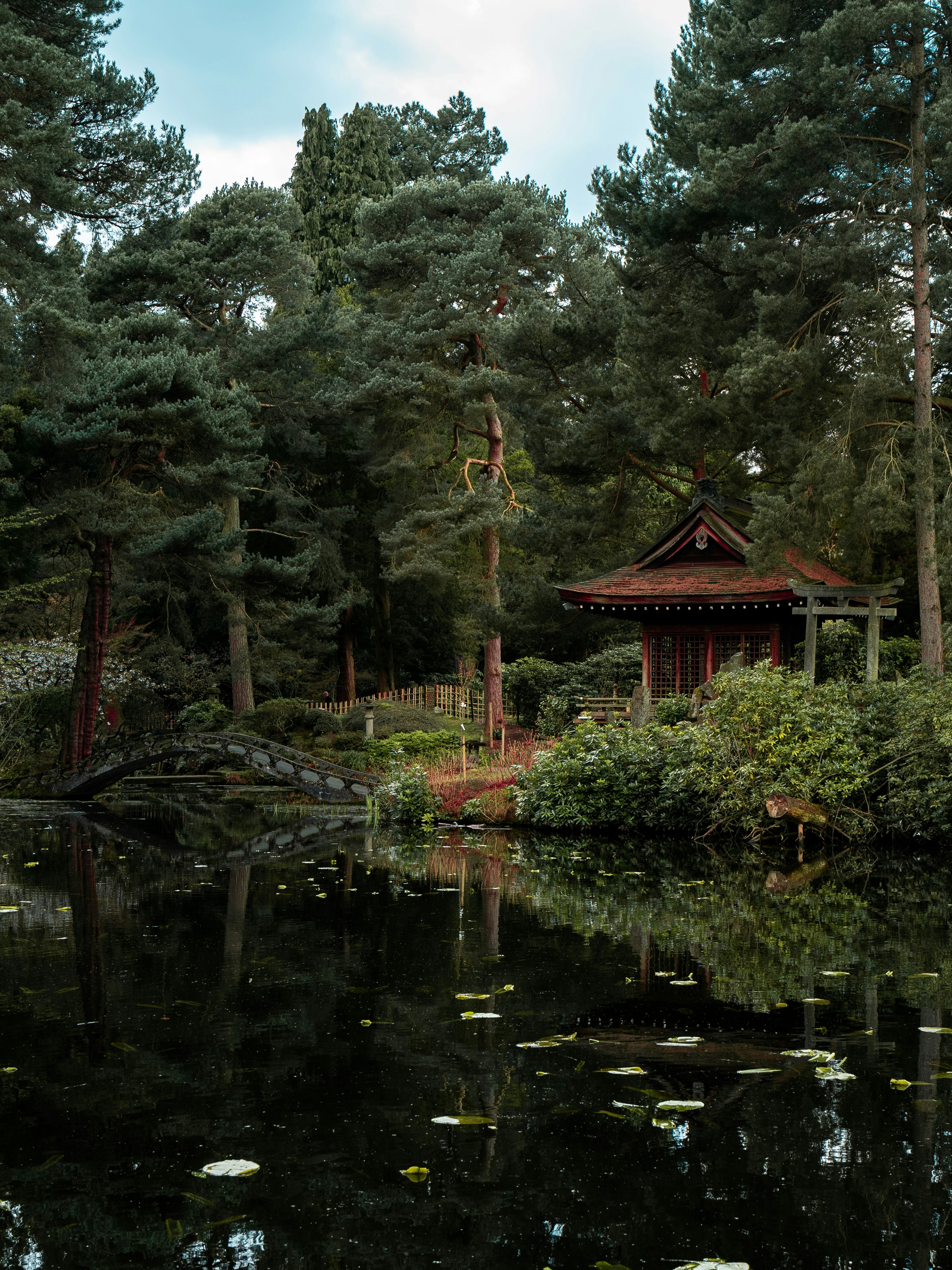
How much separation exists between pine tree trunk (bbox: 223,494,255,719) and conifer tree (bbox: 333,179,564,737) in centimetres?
458

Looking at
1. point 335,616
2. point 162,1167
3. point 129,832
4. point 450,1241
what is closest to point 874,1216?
point 450,1241

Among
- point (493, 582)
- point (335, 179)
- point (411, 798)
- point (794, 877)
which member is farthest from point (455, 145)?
point (794, 877)

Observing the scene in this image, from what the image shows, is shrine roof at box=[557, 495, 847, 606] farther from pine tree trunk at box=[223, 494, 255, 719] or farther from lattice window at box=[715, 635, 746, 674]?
pine tree trunk at box=[223, 494, 255, 719]

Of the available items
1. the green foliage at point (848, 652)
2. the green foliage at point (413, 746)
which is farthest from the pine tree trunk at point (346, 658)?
the green foliage at point (848, 652)

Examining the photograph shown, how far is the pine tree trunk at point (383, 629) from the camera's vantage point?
3888cm


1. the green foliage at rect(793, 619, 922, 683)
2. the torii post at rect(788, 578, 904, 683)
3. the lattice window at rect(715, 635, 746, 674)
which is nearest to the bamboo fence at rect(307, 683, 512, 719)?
the lattice window at rect(715, 635, 746, 674)

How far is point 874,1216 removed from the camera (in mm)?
3777

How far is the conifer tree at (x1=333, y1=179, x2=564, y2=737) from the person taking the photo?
30062 mm

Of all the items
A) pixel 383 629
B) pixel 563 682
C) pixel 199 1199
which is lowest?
pixel 199 1199

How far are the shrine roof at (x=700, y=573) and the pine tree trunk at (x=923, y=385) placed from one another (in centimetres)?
303

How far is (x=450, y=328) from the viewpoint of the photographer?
30.8 m

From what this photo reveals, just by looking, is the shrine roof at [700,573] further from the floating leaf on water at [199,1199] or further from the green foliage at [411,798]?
the floating leaf on water at [199,1199]

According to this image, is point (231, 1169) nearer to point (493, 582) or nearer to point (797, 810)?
point (797, 810)

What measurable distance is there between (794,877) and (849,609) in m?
10.9
